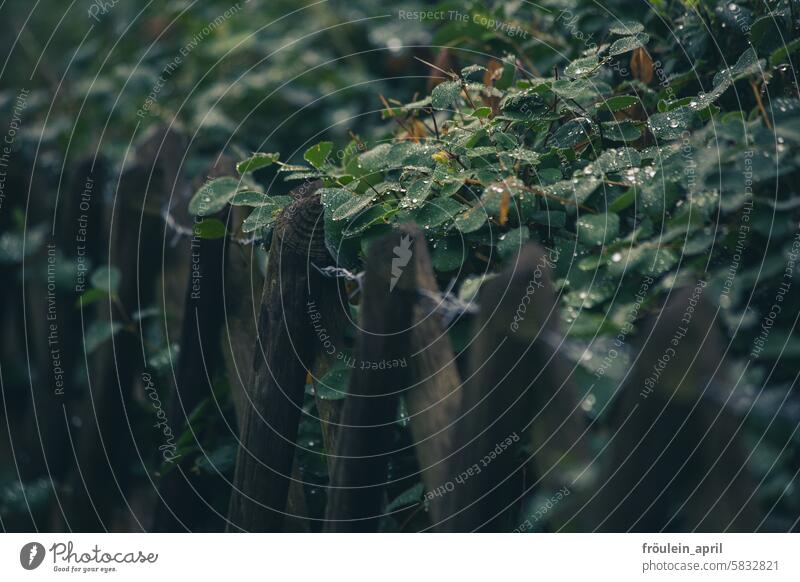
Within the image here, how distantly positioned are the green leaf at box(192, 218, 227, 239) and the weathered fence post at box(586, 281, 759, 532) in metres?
1.04

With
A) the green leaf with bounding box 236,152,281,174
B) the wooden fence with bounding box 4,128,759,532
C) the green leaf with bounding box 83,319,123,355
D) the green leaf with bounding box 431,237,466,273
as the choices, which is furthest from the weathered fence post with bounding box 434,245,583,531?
the green leaf with bounding box 83,319,123,355

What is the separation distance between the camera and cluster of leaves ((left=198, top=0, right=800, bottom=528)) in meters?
1.47

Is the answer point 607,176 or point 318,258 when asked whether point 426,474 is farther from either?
point 607,176

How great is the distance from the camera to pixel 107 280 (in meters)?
2.35

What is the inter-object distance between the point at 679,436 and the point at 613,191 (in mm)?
560

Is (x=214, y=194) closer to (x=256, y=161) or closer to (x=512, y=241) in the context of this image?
(x=256, y=161)

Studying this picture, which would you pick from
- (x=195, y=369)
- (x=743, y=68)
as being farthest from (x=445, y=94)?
(x=195, y=369)

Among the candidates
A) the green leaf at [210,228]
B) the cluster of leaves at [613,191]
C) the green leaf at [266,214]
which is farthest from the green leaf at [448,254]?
the green leaf at [210,228]

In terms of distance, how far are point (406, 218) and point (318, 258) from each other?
0.21 meters

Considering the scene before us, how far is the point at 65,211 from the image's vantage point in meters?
2.83

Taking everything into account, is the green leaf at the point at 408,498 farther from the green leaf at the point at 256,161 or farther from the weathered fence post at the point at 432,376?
the green leaf at the point at 256,161

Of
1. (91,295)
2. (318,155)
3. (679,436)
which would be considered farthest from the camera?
(91,295)

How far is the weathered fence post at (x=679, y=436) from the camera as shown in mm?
1166

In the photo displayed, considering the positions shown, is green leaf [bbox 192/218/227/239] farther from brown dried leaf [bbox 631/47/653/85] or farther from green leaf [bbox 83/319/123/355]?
brown dried leaf [bbox 631/47/653/85]
